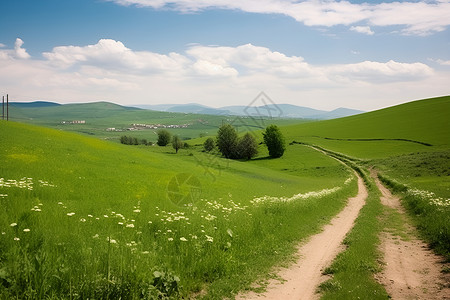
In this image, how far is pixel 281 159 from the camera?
8462cm

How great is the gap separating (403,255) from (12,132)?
4210 cm

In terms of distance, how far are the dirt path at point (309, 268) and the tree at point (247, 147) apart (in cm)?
7598

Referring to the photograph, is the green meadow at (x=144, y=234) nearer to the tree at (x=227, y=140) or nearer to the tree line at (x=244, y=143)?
the tree line at (x=244, y=143)

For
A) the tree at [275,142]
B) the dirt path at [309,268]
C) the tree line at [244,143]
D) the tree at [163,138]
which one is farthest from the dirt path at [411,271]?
the tree at [163,138]

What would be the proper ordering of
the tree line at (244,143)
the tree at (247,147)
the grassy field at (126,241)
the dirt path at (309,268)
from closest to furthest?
1. the grassy field at (126,241)
2. the dirt path at (309,268)
3. the tree line at (244,143)
4. the tree at (247,147)

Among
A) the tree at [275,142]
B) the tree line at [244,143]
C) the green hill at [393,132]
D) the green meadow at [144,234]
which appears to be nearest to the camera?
the green meadow at [144,234]

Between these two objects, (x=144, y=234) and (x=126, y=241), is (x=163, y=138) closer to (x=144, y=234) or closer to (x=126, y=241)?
(x=144, y=234)

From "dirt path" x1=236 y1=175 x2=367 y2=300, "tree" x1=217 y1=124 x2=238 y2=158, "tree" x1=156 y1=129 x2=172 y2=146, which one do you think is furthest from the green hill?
"dirt path" x1=236 y1=175 x2=367 y2=300

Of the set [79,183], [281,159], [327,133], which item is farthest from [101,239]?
[327,133]

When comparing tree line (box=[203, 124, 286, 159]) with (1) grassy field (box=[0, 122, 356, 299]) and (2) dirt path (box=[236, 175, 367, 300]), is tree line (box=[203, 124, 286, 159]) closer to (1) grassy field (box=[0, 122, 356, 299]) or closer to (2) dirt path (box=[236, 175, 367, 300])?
(1) grassy field (box=[0, 122, 356, 299])

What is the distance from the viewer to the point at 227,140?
9588 cm

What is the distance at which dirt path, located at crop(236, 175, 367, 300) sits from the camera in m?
8.40

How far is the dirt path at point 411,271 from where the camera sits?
866 cm

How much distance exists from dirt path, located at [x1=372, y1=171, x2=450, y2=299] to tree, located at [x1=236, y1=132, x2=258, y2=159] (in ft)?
259
